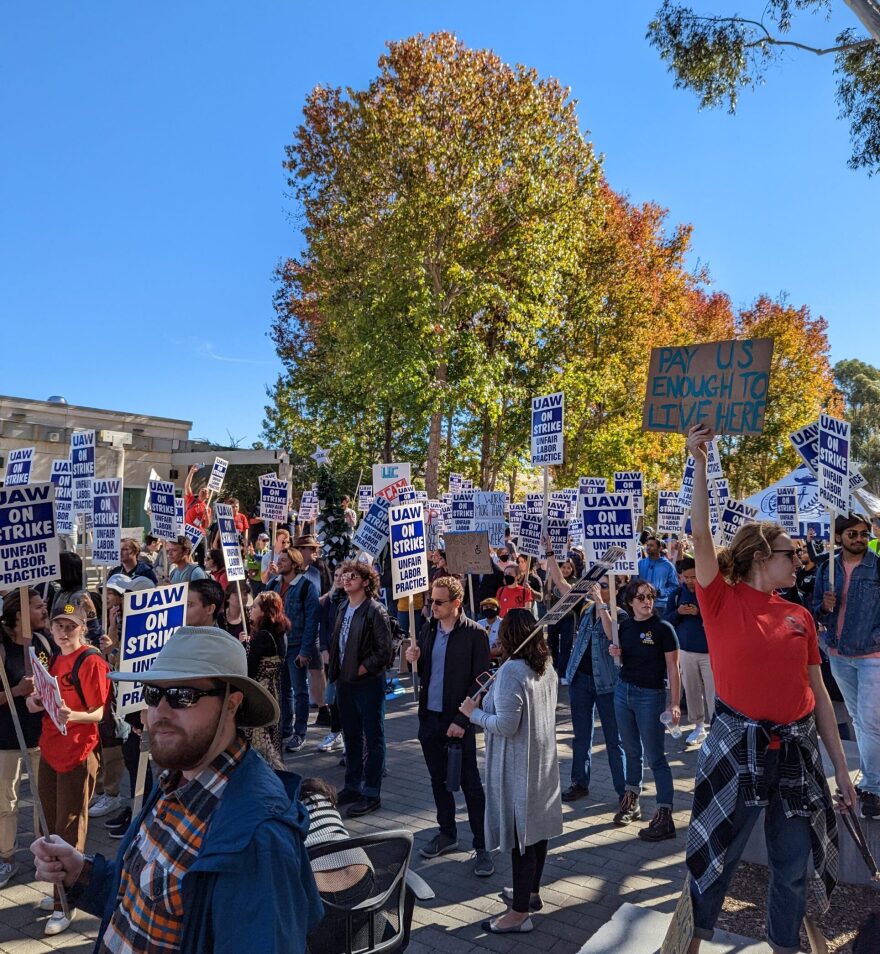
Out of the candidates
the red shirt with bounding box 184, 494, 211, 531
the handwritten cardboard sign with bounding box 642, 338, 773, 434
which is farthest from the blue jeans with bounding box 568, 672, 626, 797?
the red shirt with bounding box 184, 494, 211, 531

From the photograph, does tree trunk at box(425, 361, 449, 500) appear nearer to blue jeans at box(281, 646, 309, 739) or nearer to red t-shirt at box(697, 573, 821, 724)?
blue jeans at box(281, 646, 309, 739)

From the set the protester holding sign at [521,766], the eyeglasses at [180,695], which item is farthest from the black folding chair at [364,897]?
the protester holding sign at [521,766]

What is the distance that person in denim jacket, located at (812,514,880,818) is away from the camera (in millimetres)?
6117

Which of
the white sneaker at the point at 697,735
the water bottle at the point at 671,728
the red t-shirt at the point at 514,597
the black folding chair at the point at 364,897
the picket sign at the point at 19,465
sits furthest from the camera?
the picket sign at the point at 19,465

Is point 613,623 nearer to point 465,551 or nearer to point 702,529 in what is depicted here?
point 702,529

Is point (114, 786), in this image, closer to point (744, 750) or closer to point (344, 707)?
point (344, 707)

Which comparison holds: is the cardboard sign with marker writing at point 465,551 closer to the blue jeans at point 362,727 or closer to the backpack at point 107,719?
the blue jeans at point 362,727

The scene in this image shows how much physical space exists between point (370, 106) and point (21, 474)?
15.6 m

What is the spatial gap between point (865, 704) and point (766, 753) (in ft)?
9.98

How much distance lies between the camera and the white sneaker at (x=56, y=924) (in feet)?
16.4

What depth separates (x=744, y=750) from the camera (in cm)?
375

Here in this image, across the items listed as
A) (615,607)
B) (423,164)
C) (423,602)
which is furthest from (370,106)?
(615,607)

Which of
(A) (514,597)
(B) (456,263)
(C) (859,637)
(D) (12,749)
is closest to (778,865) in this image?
(C) (859,637)

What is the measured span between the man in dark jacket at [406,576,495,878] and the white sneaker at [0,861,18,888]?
2853 mm
